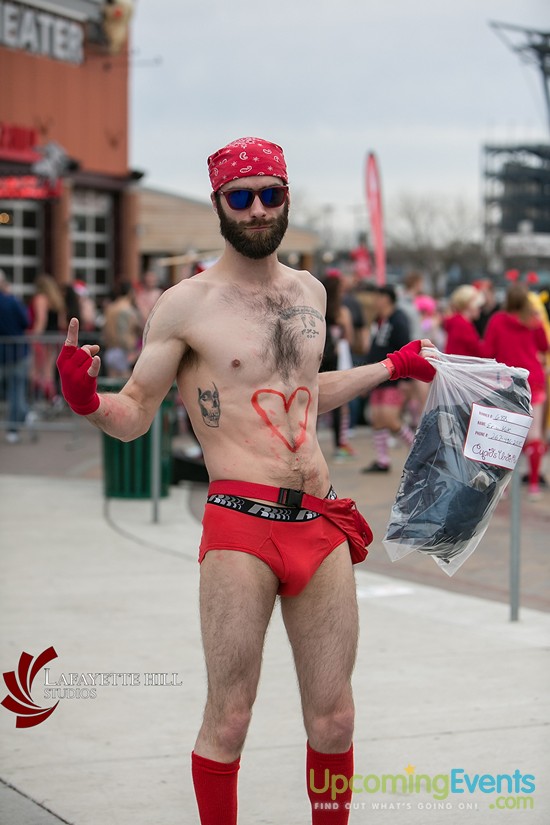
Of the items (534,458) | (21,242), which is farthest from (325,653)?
(21,242)

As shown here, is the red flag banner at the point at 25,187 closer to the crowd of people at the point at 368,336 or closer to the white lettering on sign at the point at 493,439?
the crowd of people at the point at 368,336

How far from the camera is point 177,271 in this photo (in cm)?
1903

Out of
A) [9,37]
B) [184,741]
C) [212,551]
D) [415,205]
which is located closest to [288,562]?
[212,551]

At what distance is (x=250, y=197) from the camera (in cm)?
352

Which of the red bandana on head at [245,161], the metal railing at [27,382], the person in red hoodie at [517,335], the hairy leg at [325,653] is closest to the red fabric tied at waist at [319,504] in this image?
the hairy leg at [325,653]

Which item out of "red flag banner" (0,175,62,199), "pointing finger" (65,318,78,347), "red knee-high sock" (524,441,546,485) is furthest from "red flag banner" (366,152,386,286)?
"pointing finger" (65,318,78,347)

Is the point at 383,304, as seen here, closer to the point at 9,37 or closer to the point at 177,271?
the point at 177,271

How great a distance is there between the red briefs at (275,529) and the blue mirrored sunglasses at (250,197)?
76 cm

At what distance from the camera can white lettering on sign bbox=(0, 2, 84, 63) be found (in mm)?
22484

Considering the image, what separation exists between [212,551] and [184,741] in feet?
5.67

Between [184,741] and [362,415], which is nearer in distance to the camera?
[184,741]

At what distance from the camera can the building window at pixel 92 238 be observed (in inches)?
1019

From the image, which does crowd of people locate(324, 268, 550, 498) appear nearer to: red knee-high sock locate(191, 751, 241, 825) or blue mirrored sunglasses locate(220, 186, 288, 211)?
blue mirrored sunglasses locate(220, 186, 288, 211)

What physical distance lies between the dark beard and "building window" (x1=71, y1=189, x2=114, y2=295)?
22.3 meters
